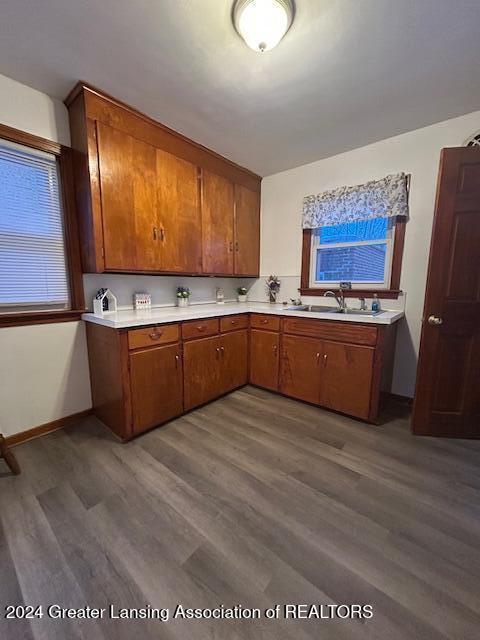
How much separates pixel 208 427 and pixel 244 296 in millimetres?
1870

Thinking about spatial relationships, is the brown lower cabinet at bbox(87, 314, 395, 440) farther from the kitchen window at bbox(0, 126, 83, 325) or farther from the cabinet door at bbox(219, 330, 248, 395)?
the kitchen window at bbox(0, 126, 83, 325)

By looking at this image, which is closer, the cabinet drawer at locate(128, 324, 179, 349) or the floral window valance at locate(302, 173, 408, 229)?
the cabinet drawer at locate(128, 324, 179, 349)

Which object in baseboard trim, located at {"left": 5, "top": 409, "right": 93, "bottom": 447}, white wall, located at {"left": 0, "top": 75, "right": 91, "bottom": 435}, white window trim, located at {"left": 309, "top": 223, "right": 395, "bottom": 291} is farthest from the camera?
white window trim, located at {"left": 309, "top": 223, "right": 395, "bottom": 291}

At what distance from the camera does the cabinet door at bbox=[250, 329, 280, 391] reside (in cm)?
268

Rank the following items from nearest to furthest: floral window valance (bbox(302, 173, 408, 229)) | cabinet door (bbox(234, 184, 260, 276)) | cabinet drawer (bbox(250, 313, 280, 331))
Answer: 1. floral window valance (bbox(302, 173, 408, 229))
2. cabinet drawer (bbox(250, 313, 280, 331))
3. cabinet door (bbox(234, 184, 260, 276))

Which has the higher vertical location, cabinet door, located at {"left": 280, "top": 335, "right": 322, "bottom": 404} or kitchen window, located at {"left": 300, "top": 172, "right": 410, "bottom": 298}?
kitchen window, located at {"left": 300, "top": 172, "right": 410, "bottom": 298}

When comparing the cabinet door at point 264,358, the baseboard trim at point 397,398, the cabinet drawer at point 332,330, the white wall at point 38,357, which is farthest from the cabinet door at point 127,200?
the baseboard trim at point 397,398

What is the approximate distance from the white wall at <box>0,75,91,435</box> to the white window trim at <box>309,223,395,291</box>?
2.41m

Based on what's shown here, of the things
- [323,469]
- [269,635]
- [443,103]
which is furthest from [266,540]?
[443,103]

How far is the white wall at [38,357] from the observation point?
1784 millimetres

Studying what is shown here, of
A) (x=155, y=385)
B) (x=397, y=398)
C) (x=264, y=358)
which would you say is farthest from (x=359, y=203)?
(x=155, y=385)

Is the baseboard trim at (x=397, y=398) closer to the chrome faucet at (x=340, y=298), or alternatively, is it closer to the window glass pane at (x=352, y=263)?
the chrome faucet at (x=340, y=298)

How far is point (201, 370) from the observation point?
7.80 feet

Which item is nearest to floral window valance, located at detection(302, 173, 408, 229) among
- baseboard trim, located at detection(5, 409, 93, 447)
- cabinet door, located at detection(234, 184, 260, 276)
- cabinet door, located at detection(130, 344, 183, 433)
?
cabinet door, located at detection(234, 184, 260, 276)
